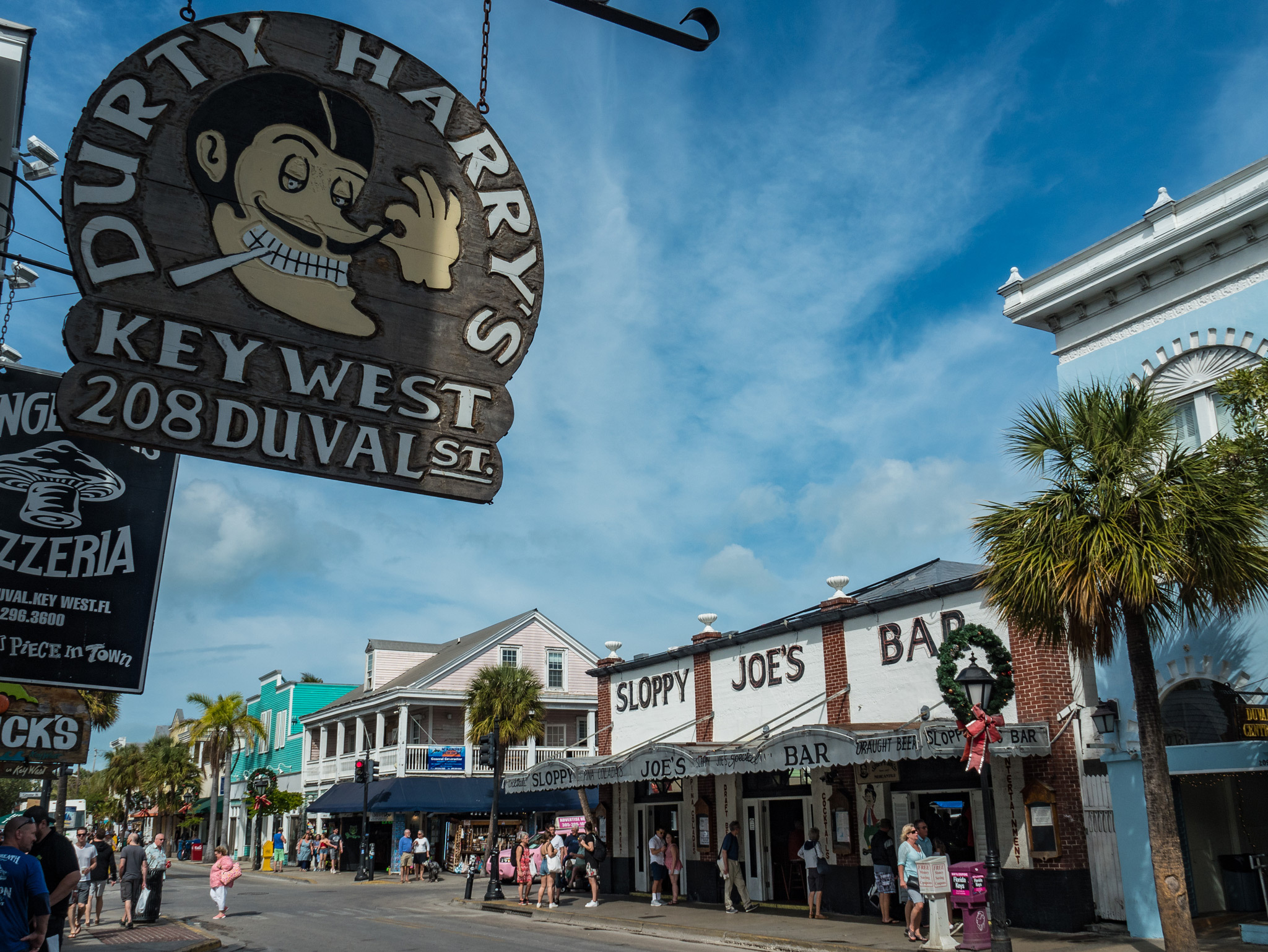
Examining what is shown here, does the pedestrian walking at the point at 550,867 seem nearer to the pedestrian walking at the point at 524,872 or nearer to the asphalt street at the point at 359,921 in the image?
the pedestrian walking at the point at 524,872

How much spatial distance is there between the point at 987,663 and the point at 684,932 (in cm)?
710

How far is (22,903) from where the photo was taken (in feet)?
24.2

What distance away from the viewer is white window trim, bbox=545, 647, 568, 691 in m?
44.8

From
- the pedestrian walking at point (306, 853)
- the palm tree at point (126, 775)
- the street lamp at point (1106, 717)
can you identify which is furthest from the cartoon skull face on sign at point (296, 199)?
the palm tree at point (126, 775)

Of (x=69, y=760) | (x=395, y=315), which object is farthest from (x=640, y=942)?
(x=395, y=315)

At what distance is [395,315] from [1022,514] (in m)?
10.0

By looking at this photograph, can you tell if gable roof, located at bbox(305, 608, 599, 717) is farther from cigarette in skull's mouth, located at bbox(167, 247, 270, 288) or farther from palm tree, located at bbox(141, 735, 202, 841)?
cigarette in skull's mouth, located at bbox(167, 247, 270, 288)

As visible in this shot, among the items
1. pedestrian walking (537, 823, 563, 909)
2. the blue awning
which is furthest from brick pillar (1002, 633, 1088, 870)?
the blue awning

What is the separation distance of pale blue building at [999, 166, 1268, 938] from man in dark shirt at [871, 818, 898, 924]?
11.1 feet

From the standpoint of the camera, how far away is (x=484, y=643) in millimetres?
43469

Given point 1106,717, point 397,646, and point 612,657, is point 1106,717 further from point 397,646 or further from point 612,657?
point 397,646

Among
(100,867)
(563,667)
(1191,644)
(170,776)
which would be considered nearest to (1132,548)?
(1191,644)

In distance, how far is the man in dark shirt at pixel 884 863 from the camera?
17641 millimetres

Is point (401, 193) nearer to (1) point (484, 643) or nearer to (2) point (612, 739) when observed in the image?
(2) point (612, 739)
